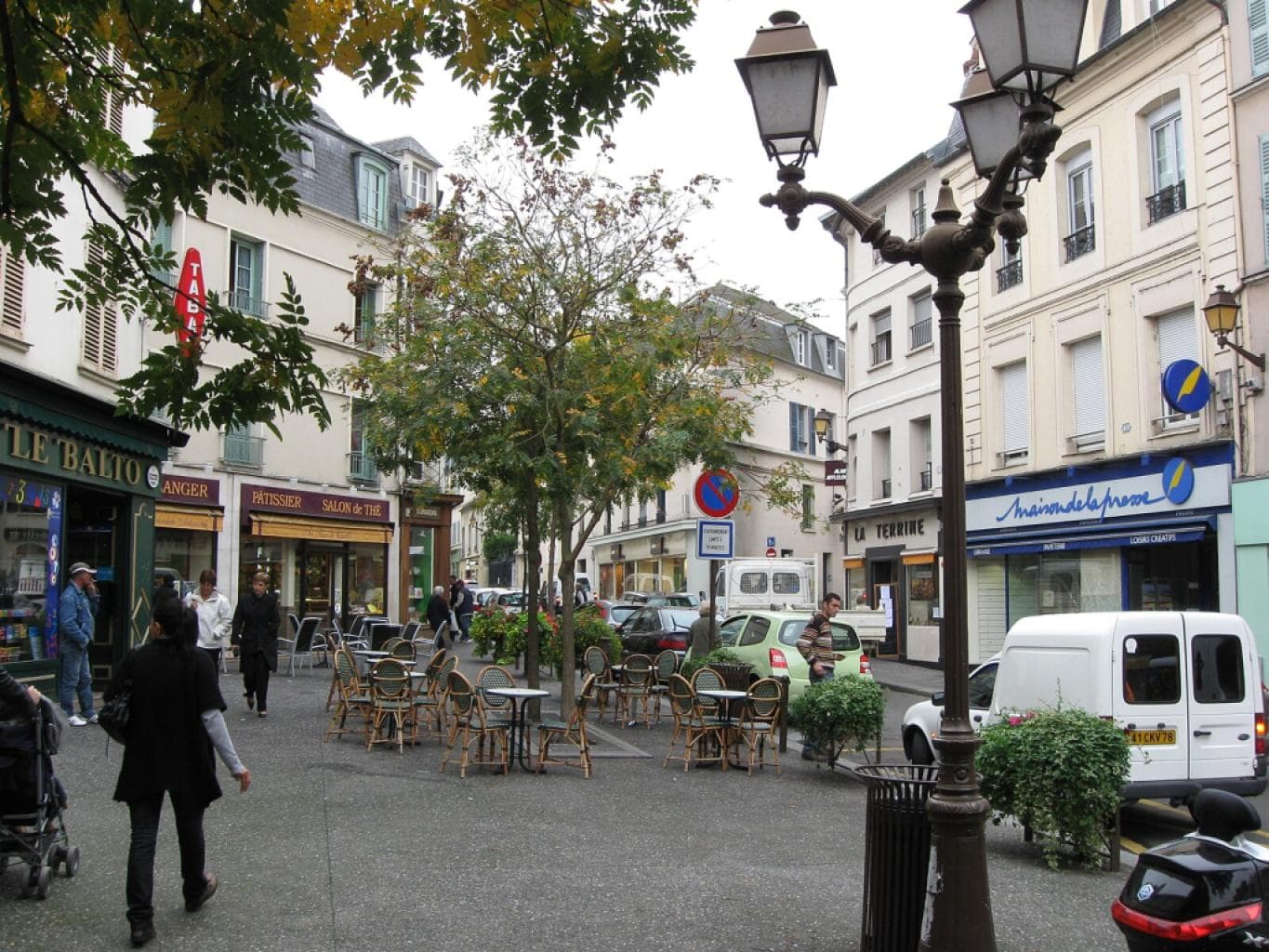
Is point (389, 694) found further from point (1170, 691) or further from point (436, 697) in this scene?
point (1170, 691)

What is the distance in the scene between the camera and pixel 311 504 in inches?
1065

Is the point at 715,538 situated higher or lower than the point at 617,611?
higher

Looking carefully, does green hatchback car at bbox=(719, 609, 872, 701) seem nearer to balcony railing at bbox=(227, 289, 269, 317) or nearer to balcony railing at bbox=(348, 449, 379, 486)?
balcony railing at bbox=(227, 289, 269, 317)

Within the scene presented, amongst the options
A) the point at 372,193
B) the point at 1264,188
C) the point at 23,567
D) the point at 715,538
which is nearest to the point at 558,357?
the point at 715,538

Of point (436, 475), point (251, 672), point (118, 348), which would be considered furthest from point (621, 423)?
point (436, 475)

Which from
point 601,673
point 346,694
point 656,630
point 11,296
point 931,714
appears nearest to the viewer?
point 931,714

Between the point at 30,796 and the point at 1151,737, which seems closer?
the point at 30,796

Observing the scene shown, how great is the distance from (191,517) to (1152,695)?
2027 centimetres

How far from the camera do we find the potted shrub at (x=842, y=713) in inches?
416

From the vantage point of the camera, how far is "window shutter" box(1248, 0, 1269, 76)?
16.4m

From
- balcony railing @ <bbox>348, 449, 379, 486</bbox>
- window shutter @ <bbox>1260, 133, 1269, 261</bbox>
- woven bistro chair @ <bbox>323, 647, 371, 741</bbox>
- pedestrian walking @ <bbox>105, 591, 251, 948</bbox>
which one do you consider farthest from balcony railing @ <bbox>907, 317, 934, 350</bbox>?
pedestrian walking @ <bbox>105, 591, 251, 948</bbox>

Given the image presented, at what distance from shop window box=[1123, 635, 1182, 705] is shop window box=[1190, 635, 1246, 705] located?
0.53 ft

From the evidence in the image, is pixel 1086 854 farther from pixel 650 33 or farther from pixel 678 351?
pixel 678 351

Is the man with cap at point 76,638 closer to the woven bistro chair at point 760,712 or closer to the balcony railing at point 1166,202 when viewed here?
the woven bistro chair at point 760,712
